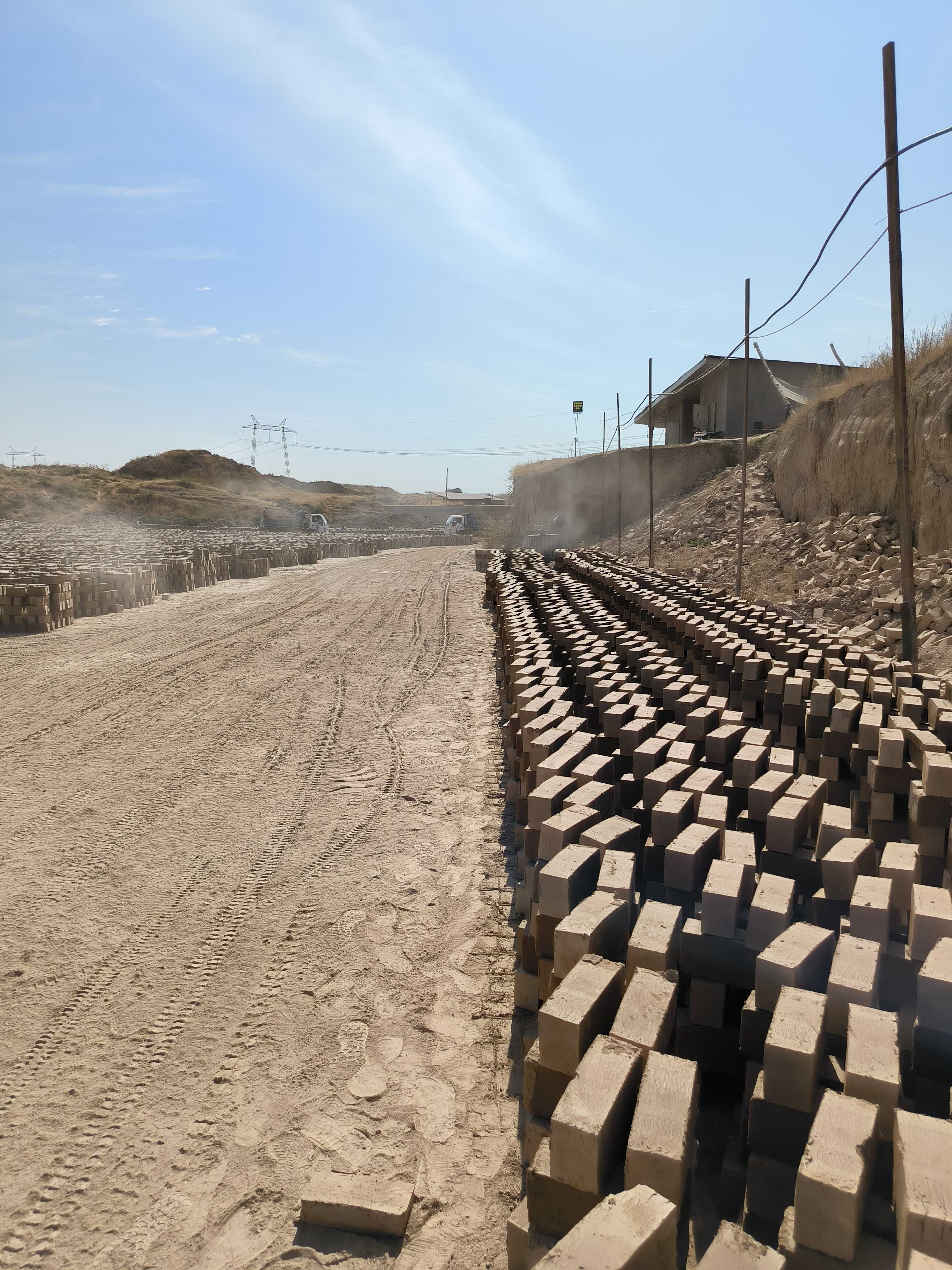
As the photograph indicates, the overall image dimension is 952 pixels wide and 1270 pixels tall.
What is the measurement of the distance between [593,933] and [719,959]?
445mm

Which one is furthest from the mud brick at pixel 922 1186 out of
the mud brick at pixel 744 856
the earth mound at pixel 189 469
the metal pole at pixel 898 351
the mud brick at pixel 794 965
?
the earth mound at pixel 189 469

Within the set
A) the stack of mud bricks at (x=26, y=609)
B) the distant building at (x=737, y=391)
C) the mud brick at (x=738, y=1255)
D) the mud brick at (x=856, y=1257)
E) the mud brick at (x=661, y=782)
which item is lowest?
the mud brick at (x=856, y=1257)

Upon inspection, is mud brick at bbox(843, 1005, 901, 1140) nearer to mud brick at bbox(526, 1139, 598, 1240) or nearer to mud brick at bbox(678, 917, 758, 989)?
mud brick at bbox(678, 917, 758, 989)

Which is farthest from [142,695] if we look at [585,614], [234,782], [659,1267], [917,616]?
[917,616]

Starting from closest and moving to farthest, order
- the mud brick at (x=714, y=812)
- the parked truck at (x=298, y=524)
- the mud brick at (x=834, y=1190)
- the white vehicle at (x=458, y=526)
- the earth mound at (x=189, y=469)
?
the mud brick at (x=834, y=1190)
the mud brick at (x=714, y=812)
the white vehicle at (x=458, y=526)
the parked truck at (x=298, y=524)
the earth mound at (x=189, y=469)

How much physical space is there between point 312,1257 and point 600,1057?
3.69ft

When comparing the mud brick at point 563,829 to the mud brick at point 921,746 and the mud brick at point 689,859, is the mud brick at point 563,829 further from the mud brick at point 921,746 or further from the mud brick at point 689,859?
the mud brick at point 921,746

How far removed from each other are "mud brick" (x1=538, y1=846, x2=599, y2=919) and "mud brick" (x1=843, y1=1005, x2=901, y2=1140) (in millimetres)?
1068

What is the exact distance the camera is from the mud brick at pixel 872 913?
109 inches

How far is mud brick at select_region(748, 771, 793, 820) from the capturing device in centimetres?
394

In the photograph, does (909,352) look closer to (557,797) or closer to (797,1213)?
(557,797)

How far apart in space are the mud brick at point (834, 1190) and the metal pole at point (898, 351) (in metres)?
6.70

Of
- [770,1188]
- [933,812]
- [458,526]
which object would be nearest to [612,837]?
[770,1188]

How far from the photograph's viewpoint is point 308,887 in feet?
15.2
